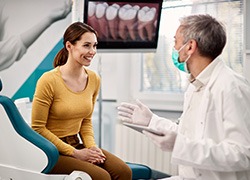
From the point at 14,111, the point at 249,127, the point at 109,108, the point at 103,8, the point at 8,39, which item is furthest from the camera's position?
the point at 109,108

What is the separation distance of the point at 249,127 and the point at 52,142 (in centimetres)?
107

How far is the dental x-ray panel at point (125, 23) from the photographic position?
2859mm

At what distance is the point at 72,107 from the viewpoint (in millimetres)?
2148

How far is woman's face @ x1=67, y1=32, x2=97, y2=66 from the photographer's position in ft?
7.22

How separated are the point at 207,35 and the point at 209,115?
1.20 feet

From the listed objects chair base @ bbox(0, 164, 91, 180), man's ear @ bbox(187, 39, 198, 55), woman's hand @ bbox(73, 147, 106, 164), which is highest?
man's ear @ bbox(187, 39, 198, 55)

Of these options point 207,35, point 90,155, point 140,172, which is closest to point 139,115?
point 90,155

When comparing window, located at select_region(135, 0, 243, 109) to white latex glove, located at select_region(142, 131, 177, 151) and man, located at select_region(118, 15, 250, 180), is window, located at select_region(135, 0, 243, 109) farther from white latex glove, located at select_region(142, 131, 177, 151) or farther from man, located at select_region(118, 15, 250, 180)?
white latex glove, located at select_region(142, 131, 177, 151)

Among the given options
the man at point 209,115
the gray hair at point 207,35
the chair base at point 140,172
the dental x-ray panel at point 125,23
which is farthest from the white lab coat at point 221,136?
the dental x-ray panel at point 125,23

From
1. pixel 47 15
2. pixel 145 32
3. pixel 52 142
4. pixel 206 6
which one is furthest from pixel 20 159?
pixel 206 6

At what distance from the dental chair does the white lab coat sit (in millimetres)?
652

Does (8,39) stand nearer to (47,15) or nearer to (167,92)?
(47,15)

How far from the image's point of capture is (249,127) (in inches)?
64.3

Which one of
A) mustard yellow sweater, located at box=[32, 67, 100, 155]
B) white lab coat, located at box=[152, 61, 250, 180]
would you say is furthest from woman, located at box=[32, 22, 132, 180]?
white lab coat, located at box=[152, 61, 250, 180]
